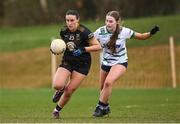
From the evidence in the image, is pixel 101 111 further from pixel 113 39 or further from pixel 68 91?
pixel 113 39

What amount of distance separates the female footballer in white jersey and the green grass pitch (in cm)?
45

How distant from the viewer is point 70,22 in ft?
48.6

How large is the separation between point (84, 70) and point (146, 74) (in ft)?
62.9

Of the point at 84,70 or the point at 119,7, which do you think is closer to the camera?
the point at 84,70

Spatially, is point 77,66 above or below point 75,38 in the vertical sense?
below

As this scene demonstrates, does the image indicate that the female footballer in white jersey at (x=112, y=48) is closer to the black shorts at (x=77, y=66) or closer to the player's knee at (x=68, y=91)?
the black shorts at (x=77, y=66)

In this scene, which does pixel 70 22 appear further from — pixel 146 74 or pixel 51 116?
pixel 146 74

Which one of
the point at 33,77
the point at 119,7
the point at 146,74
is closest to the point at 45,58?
the point at 33,77

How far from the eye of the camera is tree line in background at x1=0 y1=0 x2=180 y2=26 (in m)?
50.1

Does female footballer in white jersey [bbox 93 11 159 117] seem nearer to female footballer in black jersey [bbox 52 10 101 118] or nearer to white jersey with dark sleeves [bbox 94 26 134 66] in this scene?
white jersey with dark sleeves [bbox 94 26 134 66]

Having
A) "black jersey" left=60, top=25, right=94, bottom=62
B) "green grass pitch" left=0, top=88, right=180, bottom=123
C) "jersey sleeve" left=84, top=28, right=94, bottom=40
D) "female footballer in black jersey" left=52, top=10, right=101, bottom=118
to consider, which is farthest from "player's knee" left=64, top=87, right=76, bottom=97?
"jersey sleeve" left=84, top=28, right=94, bottom=40

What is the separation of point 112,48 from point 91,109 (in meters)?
3.23

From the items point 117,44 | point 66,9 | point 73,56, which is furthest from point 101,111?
point 66,9

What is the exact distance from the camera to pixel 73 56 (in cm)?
1511
